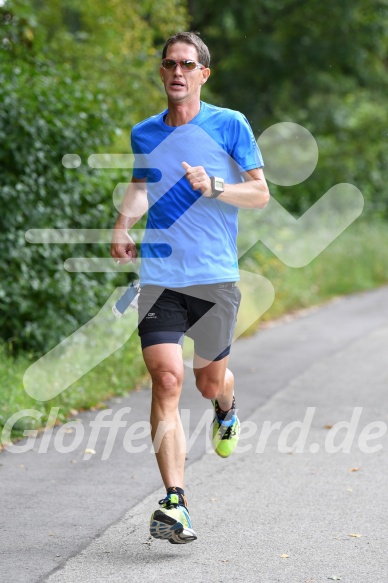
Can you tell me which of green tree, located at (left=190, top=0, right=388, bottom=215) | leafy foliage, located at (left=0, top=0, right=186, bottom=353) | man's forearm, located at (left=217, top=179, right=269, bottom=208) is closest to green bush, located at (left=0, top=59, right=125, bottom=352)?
leafy foliage, located at (left=0, top=0, right=186, bottom=353)

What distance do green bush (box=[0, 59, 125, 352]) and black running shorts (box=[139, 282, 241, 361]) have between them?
3.46 m

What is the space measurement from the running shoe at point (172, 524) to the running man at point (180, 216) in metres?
0.20

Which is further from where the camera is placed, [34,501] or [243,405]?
[243,405]

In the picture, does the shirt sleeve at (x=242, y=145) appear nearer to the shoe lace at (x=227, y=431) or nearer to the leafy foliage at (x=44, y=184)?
the shoe lace at (x=227, y=431)

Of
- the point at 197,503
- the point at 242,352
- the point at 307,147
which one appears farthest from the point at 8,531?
the point at 307,147

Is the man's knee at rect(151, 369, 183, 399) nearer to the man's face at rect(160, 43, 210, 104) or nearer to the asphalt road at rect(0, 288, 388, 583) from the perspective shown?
the asphalt road at rect(0, 288, 388, 583)

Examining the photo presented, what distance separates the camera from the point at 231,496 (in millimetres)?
6008

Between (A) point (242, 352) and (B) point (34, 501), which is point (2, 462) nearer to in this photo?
(B) point (34, 501)

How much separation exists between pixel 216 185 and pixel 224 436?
172cm

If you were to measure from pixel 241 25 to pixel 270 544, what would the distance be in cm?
1846

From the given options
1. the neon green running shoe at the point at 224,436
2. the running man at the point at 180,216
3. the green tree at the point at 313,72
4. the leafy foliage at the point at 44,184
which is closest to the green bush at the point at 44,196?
the leafy foliage at the point at 44,184

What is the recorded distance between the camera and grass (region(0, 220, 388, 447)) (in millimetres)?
7805

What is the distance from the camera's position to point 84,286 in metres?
9.56

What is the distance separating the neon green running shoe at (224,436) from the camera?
6.07m
